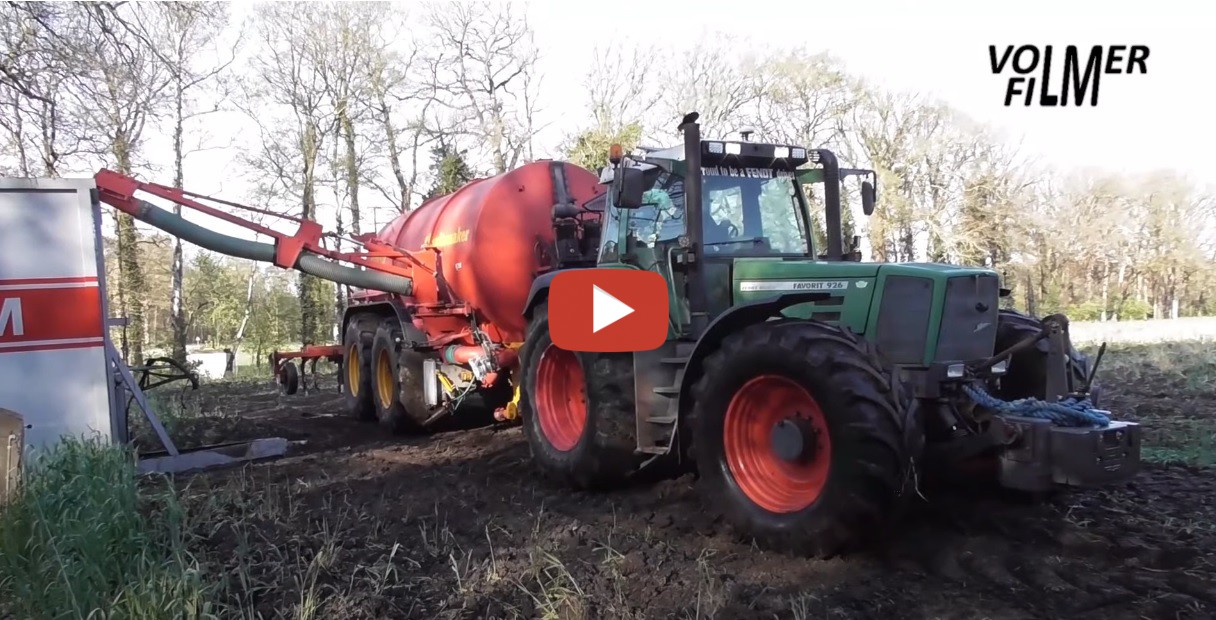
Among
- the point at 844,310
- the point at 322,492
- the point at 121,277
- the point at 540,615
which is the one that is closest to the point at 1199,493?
the point at 844,310

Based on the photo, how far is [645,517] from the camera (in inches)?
217

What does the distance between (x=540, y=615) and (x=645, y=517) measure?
175 centimetres

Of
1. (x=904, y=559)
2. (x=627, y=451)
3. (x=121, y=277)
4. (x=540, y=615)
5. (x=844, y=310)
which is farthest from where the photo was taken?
(x=121, y=277)

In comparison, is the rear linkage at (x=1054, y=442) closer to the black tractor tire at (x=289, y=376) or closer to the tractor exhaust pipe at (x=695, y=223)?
the tractor exhaust pipe at (x=695, y=223)

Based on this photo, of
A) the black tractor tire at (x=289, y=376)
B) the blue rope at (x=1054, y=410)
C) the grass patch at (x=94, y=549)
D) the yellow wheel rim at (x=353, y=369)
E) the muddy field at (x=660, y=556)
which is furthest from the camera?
the black tractor tire at (x=289, y=376)

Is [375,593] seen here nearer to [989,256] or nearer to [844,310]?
[844,310]

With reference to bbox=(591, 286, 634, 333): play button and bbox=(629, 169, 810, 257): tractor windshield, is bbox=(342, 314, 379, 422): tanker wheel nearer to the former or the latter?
bbox=(591, 286, 634, 333): play button

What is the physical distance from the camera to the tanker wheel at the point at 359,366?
1093cm

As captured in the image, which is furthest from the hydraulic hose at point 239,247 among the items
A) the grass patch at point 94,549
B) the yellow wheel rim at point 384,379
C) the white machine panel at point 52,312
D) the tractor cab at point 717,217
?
the tractor cab at point 717,217

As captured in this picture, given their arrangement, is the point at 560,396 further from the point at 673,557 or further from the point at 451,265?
the point at 451,265

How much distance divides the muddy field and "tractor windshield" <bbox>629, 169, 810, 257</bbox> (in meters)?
1.77

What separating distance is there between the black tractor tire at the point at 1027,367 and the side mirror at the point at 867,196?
1.26 m

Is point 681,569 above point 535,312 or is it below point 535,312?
below

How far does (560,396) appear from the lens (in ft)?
22.6
